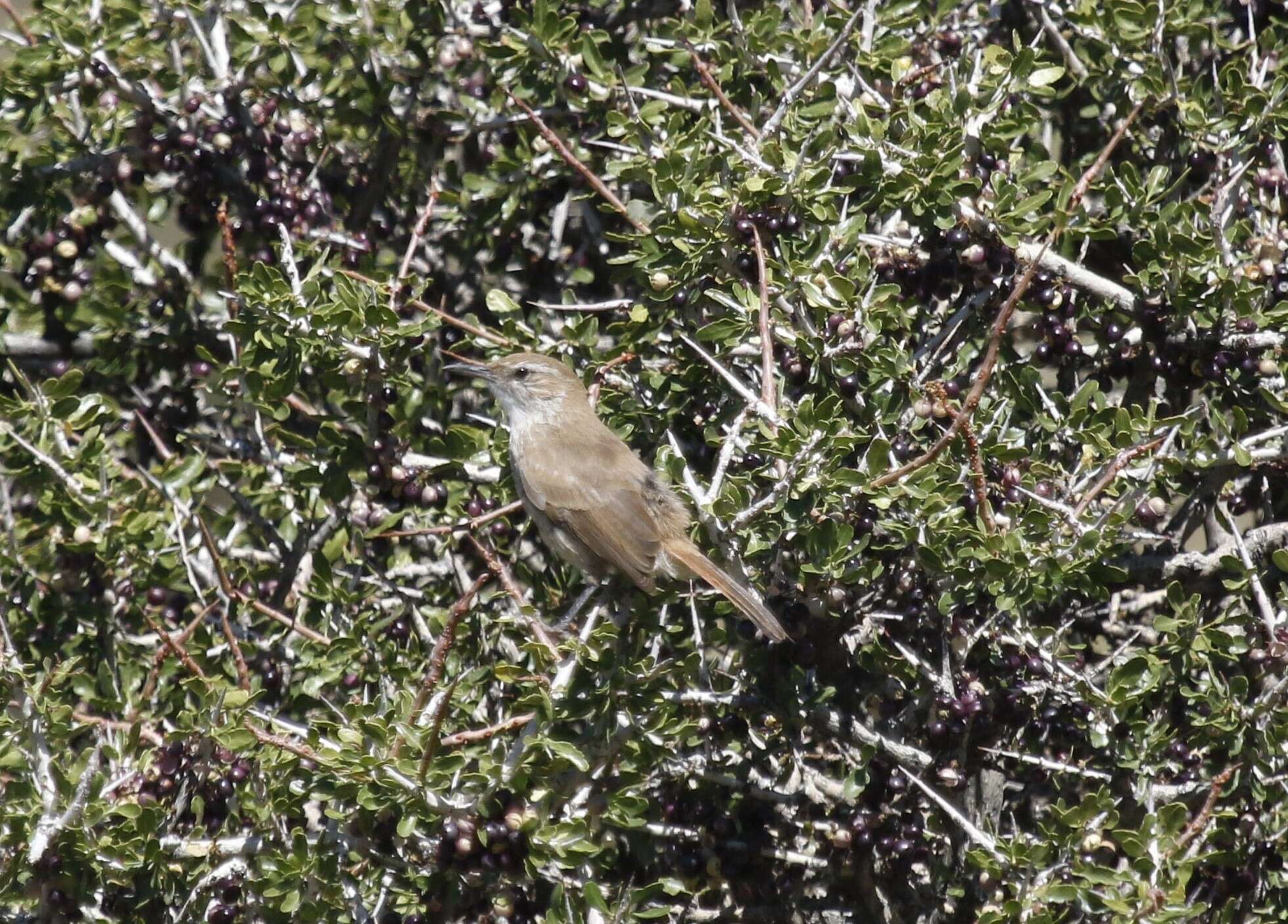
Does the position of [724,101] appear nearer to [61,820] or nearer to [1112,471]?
[1112,471]

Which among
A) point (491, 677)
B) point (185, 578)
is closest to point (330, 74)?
point (185, 578)

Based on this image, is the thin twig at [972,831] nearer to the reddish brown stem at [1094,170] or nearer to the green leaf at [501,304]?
the reddish brown stem at [1094,170]

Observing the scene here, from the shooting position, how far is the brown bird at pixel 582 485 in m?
4.27

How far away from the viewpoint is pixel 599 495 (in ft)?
15.6

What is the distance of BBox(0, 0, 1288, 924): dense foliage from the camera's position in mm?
3383

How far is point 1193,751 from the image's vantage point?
11.9ft

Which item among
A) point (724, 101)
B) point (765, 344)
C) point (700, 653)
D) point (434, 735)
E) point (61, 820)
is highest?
point (724, 101)

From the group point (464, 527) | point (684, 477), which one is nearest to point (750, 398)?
point (684, 477)

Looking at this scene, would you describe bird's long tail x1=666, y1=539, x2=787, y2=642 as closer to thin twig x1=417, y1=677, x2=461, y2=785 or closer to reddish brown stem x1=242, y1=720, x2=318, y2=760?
thin twig x1=417, y1=677, x2=461, y2=785

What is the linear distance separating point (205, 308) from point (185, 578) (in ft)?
3.58

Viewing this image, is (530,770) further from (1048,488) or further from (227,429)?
(227,429)

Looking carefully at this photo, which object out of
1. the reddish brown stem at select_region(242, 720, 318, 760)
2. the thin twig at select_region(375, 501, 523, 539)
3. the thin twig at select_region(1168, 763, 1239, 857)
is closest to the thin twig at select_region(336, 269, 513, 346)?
the thin twig at select_region(375, 501, 523, 539)

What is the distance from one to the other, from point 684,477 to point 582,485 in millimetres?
1280

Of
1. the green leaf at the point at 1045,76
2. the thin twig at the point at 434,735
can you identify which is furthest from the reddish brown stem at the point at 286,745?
the green leaf at the point at 1045,76
